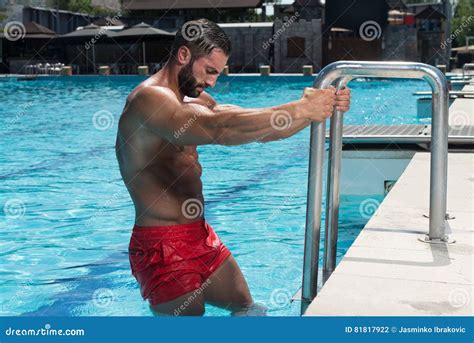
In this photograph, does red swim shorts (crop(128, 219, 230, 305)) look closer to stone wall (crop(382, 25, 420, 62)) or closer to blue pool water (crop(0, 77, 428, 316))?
blue pool water (crop(0, 77, 428, 316))

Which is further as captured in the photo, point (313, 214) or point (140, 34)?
point (140, 34)

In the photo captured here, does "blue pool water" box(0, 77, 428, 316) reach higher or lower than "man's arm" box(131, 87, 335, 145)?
lower

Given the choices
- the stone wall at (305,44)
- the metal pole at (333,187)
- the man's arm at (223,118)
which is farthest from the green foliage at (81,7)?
the man's arm at (223,118)

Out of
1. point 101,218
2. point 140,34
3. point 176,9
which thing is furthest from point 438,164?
point 176,9

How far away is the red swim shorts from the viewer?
8.15ft

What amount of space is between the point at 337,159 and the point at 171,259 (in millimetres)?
878

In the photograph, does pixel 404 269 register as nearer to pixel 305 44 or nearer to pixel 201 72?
pixel 201 72

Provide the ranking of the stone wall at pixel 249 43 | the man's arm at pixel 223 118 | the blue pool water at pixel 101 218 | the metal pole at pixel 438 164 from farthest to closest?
the stone wall at pixel 249 43 < the blue pool water at pixel 101 218 < the metal pole at pixel 438 164 < the man's arm at pixel 223 118

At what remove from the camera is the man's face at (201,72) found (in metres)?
2.45

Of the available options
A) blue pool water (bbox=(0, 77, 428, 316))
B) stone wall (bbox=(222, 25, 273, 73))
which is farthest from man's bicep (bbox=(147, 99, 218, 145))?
stone wall (bbox=(222, 25, 273, 73))

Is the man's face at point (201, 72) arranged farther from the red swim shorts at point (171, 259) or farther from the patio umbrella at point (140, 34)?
the patio umbrella at point (140, 34)

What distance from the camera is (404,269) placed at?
2520 millimetres

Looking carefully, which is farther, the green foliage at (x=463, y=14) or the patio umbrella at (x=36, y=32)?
the green foliage at (x=463, y=14)

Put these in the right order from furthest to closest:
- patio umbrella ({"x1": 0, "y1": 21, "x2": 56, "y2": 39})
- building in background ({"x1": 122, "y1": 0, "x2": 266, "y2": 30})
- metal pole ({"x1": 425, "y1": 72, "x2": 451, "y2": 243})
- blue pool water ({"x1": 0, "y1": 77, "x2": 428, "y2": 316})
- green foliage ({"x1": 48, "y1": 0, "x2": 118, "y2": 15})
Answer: green foliage ({"x1": 48, "y1": 0, "x2": 118, "y2": 15}) → building in background ({"x1": 122, "y1": 0, "x2": 266, "y2": 30}) → patio umbrella ({"x1": 0, "y1": 21, "x2": 56, "y2": 39}) → blue pool water ({"x1": 0, "y1": 77, "x2": 428, "y2": 316}) → metal pole ({"x1": 425, "y1": 72, "x2": 451, "y2": 243})
